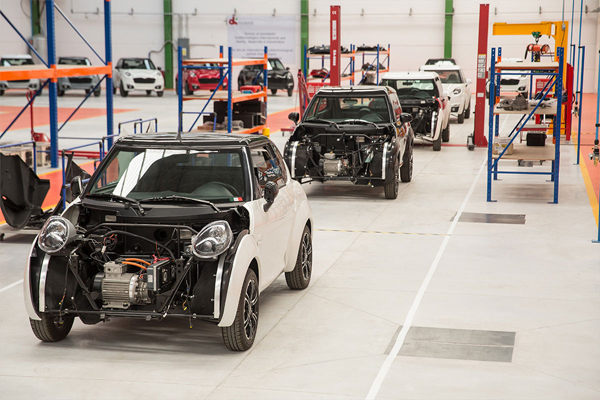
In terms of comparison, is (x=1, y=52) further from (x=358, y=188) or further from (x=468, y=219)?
(x=468, y=219)

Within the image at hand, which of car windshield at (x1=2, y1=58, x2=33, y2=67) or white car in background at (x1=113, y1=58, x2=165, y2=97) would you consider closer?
car windshield at (x1=2, y1=58, x2=33, y2=67)

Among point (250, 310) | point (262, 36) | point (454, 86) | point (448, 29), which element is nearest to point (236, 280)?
point (250, 310)

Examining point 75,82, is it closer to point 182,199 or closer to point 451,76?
point 451,76

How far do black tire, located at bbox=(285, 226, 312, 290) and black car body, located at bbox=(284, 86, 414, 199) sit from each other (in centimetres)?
480

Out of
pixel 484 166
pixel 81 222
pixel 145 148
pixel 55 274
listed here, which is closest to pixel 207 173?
pixel 145 148

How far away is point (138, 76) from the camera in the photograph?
35.3m

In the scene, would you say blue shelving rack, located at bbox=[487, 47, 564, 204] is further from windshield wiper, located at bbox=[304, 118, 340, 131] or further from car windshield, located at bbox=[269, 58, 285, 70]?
car windshield, located at bbox=[269, 58, 285, 70]

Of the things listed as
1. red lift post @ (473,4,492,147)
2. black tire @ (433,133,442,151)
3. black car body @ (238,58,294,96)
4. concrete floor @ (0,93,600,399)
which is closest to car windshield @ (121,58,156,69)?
black car body @ (238,58,294,96)

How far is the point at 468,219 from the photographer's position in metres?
11.3

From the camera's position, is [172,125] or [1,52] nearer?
[172,125]

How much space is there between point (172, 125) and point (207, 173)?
1780 cm

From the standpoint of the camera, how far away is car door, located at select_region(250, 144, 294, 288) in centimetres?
626

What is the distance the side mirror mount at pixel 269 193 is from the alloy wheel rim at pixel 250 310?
71cm

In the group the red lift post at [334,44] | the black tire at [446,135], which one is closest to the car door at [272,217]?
the red lift post at [334,44]
